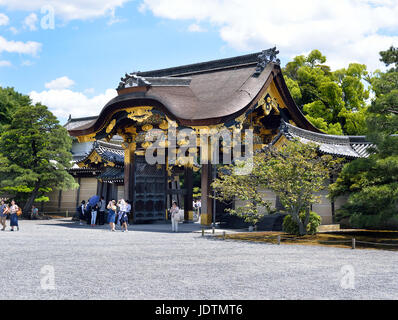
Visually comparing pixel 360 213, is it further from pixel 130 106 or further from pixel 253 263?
pixel 130 106

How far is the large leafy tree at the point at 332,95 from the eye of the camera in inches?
1235

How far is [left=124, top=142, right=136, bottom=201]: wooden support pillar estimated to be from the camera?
76.9ft

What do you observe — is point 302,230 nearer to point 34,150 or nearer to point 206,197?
point 206,197

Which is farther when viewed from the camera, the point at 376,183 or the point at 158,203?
the point at 158,203

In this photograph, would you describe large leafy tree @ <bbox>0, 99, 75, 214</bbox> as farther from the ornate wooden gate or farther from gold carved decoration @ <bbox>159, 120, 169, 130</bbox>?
gold carved decoration @ <bbox>159, 120, 169, 130</bbox>

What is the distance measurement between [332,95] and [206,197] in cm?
1718

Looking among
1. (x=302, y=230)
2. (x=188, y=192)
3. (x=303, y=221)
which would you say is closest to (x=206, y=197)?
(x=188, y=192)

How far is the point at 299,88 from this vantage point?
113ft

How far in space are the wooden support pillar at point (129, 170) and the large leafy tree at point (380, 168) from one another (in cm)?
1260

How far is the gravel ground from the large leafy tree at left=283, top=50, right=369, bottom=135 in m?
20.8

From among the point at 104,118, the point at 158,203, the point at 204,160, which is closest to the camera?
the point at 204,160

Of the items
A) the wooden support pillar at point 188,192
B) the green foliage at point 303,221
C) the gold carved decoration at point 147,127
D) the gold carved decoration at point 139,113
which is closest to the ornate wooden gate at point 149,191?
the wooden support pillar at point 188,192

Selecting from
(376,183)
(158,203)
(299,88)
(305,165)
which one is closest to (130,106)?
(158,203)
